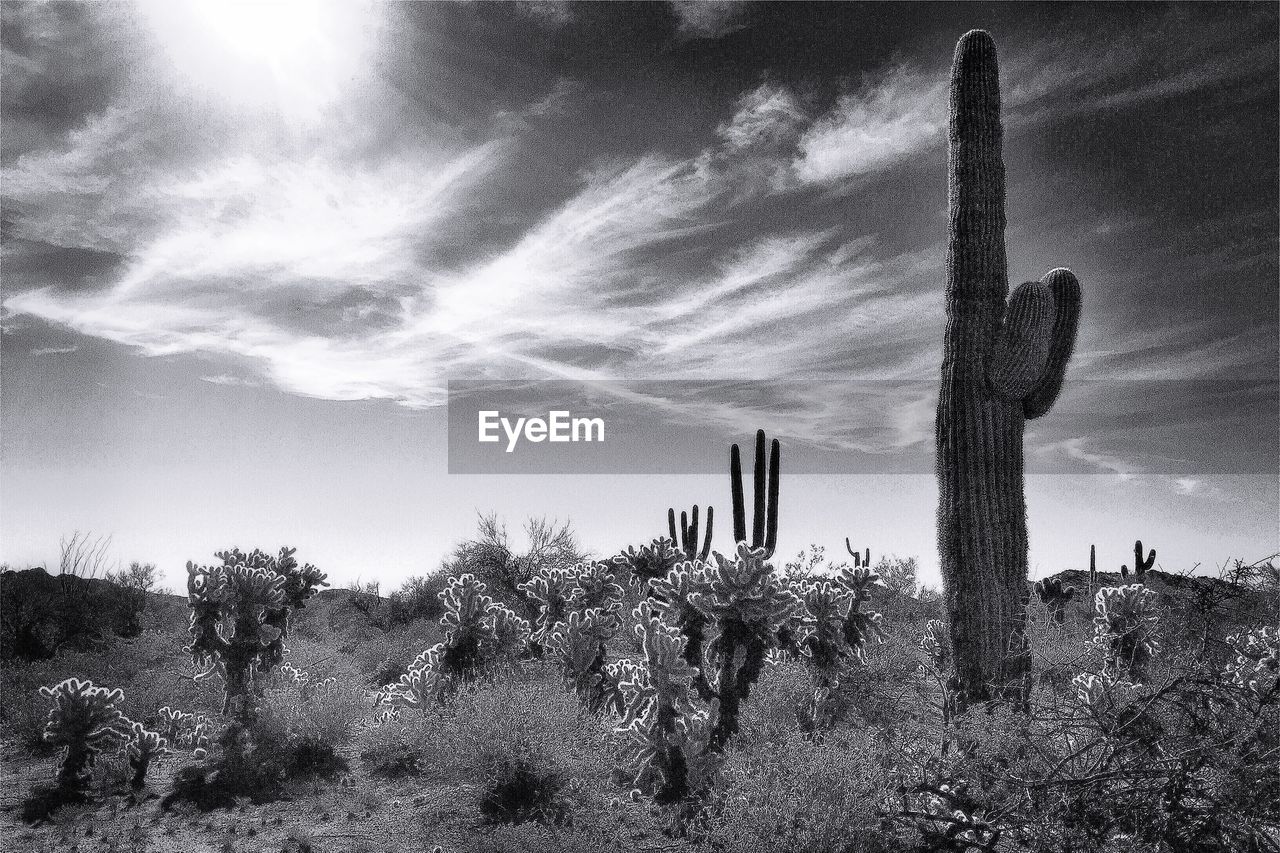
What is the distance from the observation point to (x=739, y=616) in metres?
7.36

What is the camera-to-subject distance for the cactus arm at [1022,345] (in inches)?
420

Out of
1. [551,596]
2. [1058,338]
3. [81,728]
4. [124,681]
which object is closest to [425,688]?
[551,596]

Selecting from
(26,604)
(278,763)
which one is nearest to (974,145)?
(278,763)

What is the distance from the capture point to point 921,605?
21.2 m

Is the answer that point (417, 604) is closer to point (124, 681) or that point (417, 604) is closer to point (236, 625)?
point (124, 681)

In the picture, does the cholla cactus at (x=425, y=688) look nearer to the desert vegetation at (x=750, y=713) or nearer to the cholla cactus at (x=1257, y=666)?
the desert vegetation at (x=750, y=713)

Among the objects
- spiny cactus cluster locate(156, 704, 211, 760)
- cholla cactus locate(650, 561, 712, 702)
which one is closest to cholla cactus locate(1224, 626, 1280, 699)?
cholla cactus locate(650, 561, 712, 702)

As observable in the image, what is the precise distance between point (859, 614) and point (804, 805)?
4.67 m

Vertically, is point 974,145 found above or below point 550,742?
above

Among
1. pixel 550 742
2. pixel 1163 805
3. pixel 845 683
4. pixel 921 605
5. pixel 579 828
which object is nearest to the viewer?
pixel 1163 805

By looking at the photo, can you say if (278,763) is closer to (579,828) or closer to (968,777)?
(579,828)

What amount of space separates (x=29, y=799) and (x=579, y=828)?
537cm

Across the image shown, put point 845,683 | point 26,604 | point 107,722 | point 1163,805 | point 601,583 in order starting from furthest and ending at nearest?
point 26,604, point 601,583, point 845,683, point 107,722, point 1163,805

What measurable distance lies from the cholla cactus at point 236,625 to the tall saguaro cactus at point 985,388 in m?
8.23
